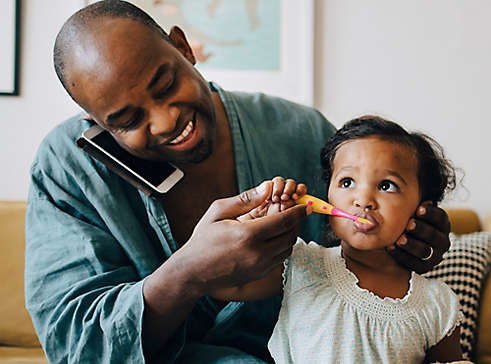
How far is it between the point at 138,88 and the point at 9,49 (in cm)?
137

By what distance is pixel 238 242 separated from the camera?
824 millimetres

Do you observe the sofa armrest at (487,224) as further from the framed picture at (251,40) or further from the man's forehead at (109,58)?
the man's forehead at (109,58)

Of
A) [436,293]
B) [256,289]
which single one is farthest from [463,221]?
[256,289]

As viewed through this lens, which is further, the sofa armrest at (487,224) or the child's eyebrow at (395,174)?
the sofa armrest at (487,224)

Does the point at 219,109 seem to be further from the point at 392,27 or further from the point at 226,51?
the point at 392,27

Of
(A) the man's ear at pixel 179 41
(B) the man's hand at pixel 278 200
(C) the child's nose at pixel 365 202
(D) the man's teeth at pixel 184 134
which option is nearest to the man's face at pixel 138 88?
(D) the man's teeth at pixel 184 134

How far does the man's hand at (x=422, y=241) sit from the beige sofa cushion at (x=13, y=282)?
53.7 inches

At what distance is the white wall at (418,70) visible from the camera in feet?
7.16

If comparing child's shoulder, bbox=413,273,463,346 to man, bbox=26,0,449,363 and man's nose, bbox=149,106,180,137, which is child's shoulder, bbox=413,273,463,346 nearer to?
man, bbox=26,0,449,363

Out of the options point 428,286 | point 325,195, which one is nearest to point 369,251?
point 428,286

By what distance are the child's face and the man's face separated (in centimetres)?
31

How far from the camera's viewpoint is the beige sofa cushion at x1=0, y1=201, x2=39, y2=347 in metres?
→ 1.80

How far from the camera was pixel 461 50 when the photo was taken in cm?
223

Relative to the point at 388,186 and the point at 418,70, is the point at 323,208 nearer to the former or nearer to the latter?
the point at 388,186
